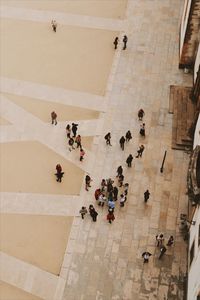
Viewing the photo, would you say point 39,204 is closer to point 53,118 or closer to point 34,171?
point 34,171

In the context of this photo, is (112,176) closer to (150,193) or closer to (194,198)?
(150,193)

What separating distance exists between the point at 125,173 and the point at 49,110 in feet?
24.6

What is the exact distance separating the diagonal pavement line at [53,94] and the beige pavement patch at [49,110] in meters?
0.35

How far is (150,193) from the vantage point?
26688 mm

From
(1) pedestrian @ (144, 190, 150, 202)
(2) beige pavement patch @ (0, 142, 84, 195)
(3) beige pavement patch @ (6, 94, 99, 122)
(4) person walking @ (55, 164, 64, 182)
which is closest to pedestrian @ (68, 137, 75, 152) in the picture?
(2) beige pavement patch @ (0, 142, 84, 195)

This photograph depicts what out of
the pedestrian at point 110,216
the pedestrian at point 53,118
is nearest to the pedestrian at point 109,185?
the pedestrian at point 110,216

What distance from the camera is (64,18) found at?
3791cm

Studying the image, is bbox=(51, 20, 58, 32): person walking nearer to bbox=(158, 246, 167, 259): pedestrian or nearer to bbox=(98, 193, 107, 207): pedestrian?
bbox=(98, 193, 107, 207): pedestrian

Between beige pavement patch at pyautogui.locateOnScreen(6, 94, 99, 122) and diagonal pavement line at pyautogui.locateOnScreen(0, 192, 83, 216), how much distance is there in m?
6.25

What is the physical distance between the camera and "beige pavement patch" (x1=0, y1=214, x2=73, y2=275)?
24.4m

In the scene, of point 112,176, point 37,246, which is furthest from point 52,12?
point 37,246

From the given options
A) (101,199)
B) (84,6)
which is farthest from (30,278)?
(84,6)

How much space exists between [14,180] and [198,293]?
524 inches

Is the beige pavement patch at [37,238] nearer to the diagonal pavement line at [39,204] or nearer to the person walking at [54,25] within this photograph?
the diagonal pavement line at [39,204]
